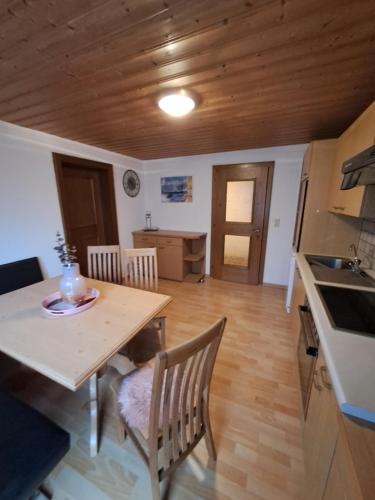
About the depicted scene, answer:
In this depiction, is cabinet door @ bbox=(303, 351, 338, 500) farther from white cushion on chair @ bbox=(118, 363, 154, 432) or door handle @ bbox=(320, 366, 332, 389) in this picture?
white cushion on chair @ bbox=(118, 363, 154, 432)

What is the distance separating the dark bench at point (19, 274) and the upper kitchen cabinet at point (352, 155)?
3.11m

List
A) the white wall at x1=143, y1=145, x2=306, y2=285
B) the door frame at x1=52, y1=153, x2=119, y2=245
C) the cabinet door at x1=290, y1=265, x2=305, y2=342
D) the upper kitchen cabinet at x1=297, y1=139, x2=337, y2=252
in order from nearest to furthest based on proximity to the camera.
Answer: the cabinet door at x1=290, y1=265, x2=305, y2=342, the upper kitchen cabinet at x1=297, y1=139, x2=337, y2=252, the door frame at x1=52, y1=153, x2=119, y2=245, the white wall at x1=143, y1=145, x2=306, y2=285

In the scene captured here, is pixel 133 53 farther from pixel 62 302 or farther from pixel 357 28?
pixel 62 302

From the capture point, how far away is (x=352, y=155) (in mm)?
1532

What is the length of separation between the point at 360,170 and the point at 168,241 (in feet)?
9.24

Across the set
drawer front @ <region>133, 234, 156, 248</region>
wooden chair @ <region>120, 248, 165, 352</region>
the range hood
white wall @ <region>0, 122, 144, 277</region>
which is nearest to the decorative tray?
wooden chair @ <region>120, 248, 165, 352</region>

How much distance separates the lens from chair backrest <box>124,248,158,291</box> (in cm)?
204

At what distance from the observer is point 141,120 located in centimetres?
200

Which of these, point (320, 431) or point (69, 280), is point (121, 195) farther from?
point (320, 431)

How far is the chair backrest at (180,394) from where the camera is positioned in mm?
726

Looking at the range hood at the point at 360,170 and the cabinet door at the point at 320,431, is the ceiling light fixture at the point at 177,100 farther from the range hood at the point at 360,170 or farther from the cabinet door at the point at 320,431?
the cabinet door at the point at 320,431

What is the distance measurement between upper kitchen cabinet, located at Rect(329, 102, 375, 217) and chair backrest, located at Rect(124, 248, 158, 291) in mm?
1676

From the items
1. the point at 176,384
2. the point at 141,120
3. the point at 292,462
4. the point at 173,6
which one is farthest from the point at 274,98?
the point at 292,462

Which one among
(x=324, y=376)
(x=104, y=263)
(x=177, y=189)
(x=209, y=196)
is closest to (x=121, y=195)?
(x=177, y=189)
